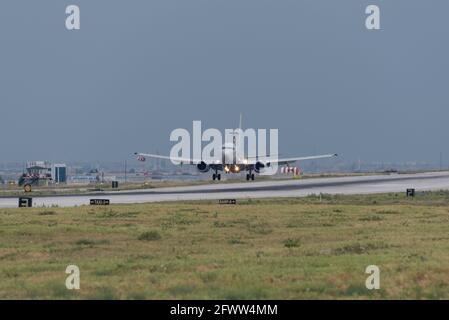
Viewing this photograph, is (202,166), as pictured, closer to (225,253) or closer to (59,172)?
(59,172)

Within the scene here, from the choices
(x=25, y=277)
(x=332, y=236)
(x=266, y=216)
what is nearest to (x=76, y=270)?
(x=25, y=277)

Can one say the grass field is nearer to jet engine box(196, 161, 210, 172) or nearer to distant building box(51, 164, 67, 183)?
jet engine box(196, 161, 210, 172)

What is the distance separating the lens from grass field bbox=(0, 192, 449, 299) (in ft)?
69.4

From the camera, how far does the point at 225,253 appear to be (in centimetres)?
2922

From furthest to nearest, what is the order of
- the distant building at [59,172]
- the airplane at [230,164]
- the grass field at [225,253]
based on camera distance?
the distant building at [59,172] → the airplane at [230,164] → the grass field at [225,253]

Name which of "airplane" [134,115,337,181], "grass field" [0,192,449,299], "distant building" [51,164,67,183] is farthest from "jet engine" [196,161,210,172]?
"grass field" [0,192,449,299]

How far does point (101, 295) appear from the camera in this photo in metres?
20.4

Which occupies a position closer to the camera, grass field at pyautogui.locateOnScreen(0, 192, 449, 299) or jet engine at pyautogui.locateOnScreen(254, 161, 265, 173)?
grass field at pyautogui.locateOnScreen(0, 192, 449, 299)

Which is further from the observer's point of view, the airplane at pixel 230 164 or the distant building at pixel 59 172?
the distant building at pixel 59 172

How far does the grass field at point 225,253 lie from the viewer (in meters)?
21.2

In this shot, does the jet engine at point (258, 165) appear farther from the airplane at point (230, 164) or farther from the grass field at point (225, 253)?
the grass field at point (225, 253)

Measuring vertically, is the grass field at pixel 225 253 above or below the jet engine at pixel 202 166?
below

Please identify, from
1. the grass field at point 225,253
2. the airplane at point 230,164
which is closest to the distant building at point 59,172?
the airplane at point 230,164
